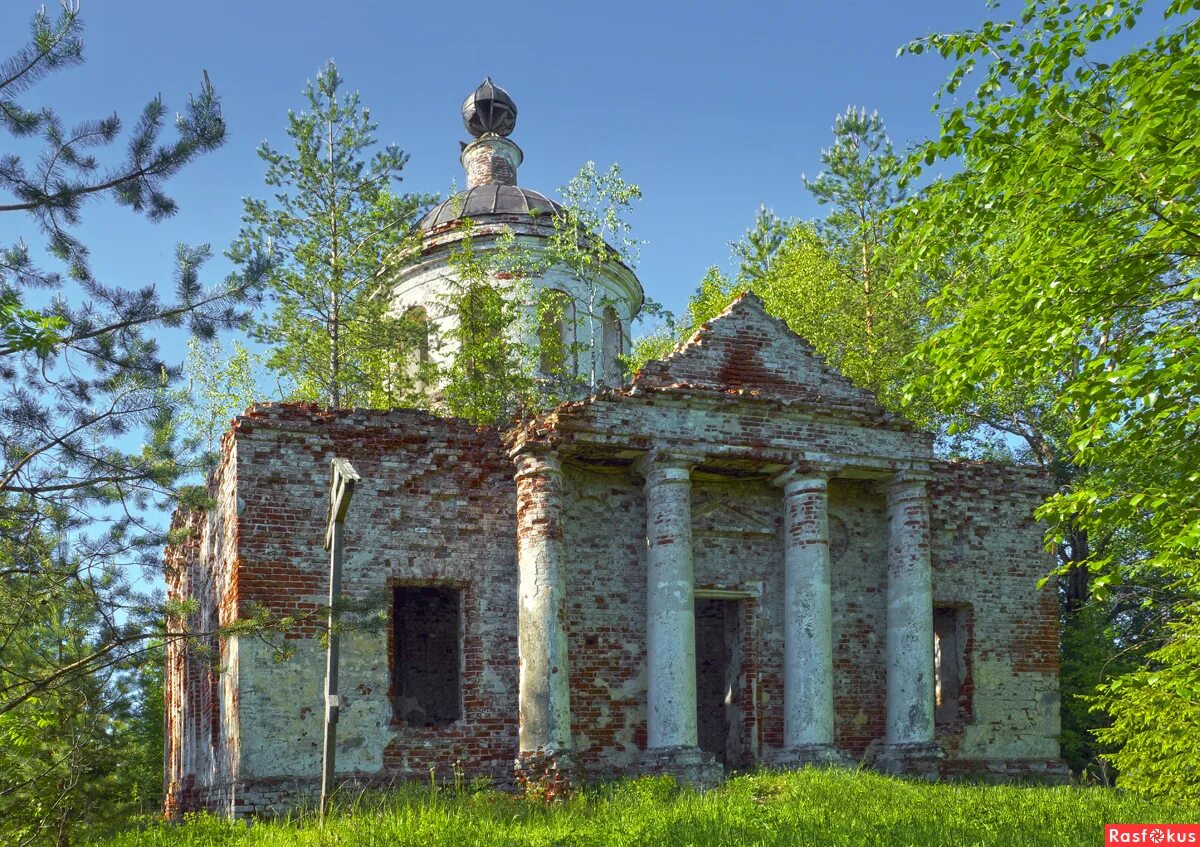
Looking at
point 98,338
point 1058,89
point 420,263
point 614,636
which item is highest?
point 420,263

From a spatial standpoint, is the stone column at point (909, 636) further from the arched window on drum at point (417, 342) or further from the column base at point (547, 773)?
the arched window on drum at point (417, 342)

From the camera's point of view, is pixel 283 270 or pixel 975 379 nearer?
pixel 975 379

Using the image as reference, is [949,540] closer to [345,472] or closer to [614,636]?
[614,636]

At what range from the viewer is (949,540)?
13.9 meters

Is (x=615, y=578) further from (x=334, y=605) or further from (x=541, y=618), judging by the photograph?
(x=334, y=605)

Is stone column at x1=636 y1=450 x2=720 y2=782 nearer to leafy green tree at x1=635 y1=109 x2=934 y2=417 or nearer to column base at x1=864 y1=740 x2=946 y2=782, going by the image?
column base at x1=864 y1=740 x2=946 y2=782

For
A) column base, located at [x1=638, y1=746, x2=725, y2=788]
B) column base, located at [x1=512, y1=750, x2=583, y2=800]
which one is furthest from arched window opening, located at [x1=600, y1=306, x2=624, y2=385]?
column base, located at [x1=512, y1=750, x2=583, y2=800]

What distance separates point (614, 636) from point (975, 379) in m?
4.71

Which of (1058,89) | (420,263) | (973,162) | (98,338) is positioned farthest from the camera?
(420,263)

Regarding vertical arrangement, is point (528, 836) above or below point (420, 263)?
below

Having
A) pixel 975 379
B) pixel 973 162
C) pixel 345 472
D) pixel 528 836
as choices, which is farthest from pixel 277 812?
pixel 973 162

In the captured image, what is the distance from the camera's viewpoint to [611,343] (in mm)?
19078

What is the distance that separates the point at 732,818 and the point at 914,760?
458 cm

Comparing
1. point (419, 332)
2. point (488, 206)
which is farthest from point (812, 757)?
point (488, 206)
